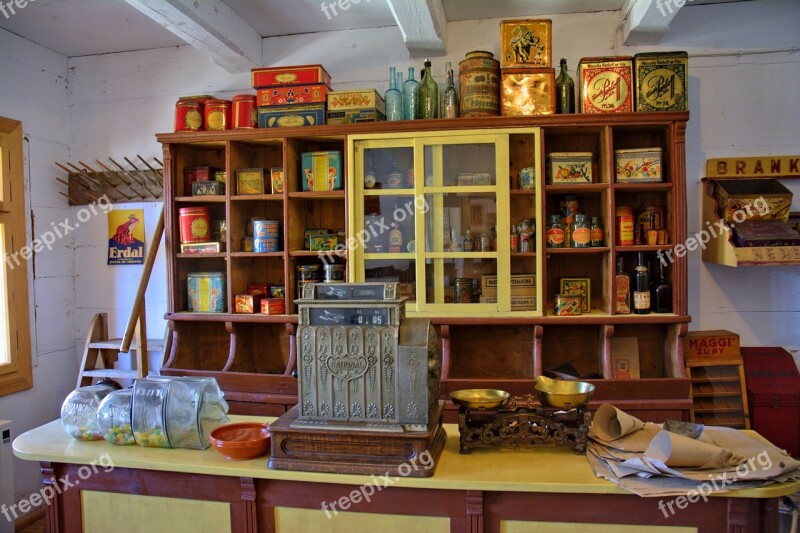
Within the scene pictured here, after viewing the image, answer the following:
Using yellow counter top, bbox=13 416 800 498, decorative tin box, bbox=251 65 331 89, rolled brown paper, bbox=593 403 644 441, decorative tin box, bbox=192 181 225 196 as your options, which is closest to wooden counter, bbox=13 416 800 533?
yellow counter top, bbox=13 416 800 498

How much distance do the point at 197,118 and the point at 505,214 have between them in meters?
1.89

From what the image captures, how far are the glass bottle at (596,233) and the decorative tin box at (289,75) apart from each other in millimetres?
1707

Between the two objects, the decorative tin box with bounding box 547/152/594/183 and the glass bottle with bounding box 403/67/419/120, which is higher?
the glass bottle with bounding box 403/67/419/120

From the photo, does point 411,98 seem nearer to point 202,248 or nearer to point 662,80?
point 662,80

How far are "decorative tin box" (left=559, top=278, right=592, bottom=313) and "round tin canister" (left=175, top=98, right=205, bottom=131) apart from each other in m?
2.30

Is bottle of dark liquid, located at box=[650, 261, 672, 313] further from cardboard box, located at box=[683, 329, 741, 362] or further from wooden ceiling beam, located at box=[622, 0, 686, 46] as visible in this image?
wooden ceiling beam, located at box=[622, 0, 686, 46]

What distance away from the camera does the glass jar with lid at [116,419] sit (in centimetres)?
204

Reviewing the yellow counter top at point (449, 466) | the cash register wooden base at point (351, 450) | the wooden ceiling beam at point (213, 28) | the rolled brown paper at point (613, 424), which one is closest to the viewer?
the yellow counter top at point (449, 466)

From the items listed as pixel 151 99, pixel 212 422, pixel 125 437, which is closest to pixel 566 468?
pixel 212 422

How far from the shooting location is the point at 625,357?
3.18 m

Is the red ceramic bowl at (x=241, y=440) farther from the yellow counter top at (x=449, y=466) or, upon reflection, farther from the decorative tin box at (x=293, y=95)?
the decorative tin box at (x=293, y=95)

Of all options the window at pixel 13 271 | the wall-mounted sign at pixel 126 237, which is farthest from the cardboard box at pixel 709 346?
the window at pixel 13 271

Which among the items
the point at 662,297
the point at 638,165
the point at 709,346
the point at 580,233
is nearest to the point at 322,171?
the point at 580,233

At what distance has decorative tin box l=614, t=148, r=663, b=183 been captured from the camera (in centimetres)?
300
